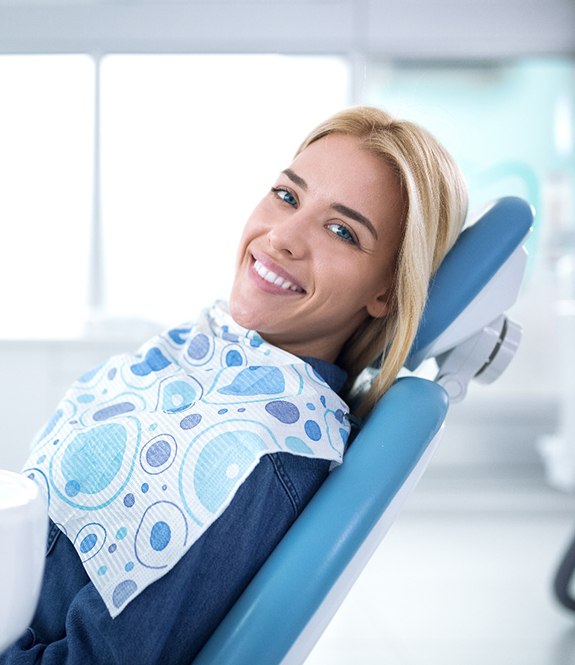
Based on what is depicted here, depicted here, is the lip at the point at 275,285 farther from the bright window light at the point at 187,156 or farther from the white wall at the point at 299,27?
the white wall at the point at 299,27

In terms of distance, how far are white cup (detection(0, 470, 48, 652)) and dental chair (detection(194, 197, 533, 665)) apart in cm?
32

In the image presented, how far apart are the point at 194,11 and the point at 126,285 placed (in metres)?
1.19

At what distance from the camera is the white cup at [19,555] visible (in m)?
0.56

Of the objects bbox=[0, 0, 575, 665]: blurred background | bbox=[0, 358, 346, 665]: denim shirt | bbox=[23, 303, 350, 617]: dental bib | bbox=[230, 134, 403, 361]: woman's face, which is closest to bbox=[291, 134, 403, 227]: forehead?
bbox=[230, 134, 403, 361]: woman's face

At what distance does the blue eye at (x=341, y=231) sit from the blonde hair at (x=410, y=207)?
2.7 inches

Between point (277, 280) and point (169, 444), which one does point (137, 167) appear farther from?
point (169, 444)

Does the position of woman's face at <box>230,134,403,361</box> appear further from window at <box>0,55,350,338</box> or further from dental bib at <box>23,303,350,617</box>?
window at <box>0,55,350,338</box>

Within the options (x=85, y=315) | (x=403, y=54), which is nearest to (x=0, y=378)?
(x=85, y=315)

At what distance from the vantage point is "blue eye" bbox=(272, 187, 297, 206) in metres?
1.19

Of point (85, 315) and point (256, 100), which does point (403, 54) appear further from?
point (85, 315)

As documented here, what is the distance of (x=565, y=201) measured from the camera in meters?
3.95

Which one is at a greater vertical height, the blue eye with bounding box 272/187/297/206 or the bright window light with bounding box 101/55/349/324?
the blue eye with bounding box 272/187/297/206

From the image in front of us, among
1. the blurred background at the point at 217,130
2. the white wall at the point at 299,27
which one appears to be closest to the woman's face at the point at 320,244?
the blurred background at the point at 217,130

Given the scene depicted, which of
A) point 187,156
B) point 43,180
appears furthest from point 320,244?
point 43,180
